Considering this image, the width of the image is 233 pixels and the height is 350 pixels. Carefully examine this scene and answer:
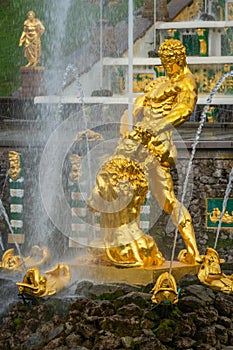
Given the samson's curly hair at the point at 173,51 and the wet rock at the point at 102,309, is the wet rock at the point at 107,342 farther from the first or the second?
the samson's curly hair at the point at 173,51

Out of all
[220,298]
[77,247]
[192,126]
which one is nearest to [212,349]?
[220,298]

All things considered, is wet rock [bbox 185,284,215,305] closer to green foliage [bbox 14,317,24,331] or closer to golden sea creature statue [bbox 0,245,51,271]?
green foliage [bbox 14,317,24,331]

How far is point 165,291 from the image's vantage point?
1066cm

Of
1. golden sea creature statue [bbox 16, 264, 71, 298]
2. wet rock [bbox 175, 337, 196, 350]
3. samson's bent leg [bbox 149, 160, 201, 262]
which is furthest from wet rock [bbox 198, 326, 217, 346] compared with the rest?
golden sea creature statue [bbox 16, 264, 71, 298]

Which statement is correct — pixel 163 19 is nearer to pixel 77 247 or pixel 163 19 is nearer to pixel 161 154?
pixel 77 247

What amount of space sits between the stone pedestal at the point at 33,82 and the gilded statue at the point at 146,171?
682 centimetres

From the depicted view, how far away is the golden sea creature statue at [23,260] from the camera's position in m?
11.8

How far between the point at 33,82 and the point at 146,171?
744cm

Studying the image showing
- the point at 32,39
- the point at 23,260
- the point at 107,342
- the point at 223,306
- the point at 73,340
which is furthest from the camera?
the point at 32,39

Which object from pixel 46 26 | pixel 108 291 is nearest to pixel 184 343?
pixel 108 291

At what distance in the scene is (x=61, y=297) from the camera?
431 inches

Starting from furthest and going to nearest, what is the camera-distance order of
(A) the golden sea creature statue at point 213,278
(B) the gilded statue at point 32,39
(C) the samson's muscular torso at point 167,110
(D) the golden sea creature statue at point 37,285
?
1. (B) the gilded statue at point 32,39
2. (C) the samson's muscular torso at point 167,110
3. (A) the golden sea creature statue at point 213,278
4. (D) the golden sea creature statue at point 37,285

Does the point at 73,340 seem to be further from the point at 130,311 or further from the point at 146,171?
the point at 146,171

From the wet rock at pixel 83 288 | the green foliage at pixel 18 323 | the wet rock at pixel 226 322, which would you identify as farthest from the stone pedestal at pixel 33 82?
the wet rock at pixel 226 322
